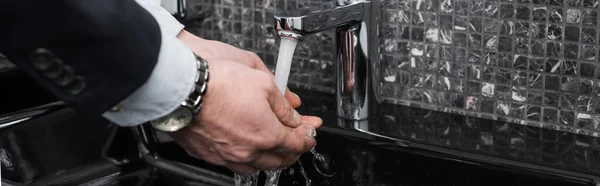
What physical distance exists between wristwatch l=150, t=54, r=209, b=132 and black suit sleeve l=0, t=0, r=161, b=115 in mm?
38

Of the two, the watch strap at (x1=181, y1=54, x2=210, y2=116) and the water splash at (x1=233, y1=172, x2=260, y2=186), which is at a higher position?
the watch strap at (x1=181, y1=54, x2=210, y2=116)

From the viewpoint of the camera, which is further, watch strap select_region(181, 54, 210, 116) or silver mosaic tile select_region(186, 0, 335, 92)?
silver mosaic tile select_region(186, 0, 335, 92)

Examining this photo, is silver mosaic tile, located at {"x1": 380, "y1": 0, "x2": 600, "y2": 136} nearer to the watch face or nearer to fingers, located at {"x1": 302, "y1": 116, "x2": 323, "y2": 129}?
fingers, located at {"x1": 302, "y1": 116, "x2": 323, "y2": 129}

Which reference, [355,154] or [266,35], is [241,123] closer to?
[355,154]

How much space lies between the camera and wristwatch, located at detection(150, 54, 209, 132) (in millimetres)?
706

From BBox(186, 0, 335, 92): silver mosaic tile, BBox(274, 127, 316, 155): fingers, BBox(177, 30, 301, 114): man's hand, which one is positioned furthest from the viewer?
BBox(186, 0, 335, 92): silver mosaic tile

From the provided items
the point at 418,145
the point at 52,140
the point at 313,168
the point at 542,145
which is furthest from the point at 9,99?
the point at 542,145

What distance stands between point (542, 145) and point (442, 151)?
3.9 inches

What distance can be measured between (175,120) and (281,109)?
0.09 meters

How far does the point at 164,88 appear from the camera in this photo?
0.70 m

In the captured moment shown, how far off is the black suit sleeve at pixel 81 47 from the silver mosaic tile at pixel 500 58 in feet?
1.34

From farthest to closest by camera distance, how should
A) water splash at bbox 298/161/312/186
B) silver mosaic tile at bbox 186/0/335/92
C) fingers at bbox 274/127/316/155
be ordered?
1. silver mosaic tile at bbox 186/0/335/92
2. water splash at bbox 298/161/312/186
3. fingers at bbox 274/127/316/155

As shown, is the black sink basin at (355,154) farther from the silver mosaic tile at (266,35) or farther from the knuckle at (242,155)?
the knuckle at (242,155)

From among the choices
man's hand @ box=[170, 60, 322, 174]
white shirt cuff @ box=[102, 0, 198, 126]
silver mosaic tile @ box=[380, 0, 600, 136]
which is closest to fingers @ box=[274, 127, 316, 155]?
man's hand @ box=[170, 60, 322, 174]
